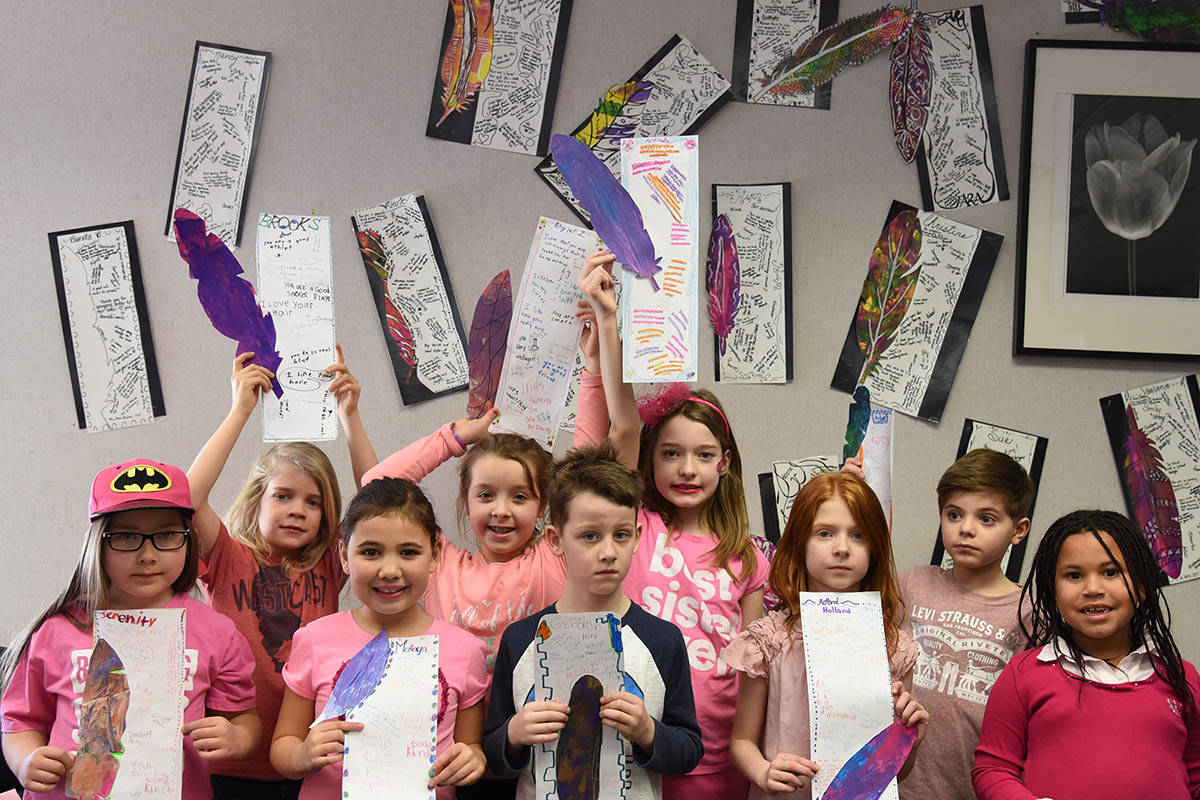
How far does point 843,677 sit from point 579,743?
45 cm

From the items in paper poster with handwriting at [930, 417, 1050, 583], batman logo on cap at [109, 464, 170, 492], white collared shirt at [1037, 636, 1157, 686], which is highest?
batman logo on cap at [109, 464, 170, 492]

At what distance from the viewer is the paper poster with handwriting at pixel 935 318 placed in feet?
8.51

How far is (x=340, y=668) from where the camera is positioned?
1723 millimetres

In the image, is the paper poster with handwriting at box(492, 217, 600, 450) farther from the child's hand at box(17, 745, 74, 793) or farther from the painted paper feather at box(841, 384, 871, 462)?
the child's hand at box(17, 745, 74, 793)

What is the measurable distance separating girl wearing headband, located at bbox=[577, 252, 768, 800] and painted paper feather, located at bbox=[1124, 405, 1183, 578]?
3.84 ft

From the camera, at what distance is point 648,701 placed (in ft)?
5.53

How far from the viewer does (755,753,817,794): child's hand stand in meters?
1.63

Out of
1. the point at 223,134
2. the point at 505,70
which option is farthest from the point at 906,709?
the point at 223,134

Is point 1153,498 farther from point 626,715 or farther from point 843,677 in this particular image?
point 626,715

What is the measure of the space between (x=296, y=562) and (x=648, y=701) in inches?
34.8

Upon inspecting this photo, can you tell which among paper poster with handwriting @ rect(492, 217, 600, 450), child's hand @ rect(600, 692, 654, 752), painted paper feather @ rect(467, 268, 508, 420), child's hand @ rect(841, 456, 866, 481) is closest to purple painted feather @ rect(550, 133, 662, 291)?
paper poster with handwriting @ rect(492, 217, 600, 450)

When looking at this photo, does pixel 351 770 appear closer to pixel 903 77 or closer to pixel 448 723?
pixel 448 723

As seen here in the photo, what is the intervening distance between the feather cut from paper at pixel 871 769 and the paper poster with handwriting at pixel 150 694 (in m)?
1.08

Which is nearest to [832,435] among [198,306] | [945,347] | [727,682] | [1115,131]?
[945,347]
